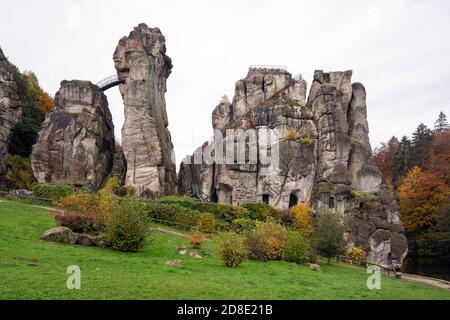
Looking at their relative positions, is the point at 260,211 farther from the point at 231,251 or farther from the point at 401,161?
the point at 401,161

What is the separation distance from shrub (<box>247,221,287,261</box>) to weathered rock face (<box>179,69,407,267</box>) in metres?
17.9

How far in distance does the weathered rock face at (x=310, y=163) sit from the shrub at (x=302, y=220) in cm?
300

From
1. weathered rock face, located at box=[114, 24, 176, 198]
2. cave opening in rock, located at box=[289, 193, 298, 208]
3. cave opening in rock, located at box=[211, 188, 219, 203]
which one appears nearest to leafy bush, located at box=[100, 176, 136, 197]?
weathered rock face, located at box=[114, 24, 176, 198]

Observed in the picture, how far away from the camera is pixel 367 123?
58969 millimetres

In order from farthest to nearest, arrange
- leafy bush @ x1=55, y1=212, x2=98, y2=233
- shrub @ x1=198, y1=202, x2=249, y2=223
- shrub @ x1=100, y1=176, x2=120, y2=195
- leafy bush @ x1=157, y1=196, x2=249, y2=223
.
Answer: shrub @ x1=100, y1=176, x2=120, y2=195
shrub @ x1=198, y1=202, x2=249, y2=223
leafy bush @ x1=157, y1=196, x2=249, y2=223
leafy bush @ x1=55, y1=212, x2=98, y2=233

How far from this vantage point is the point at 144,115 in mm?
52688

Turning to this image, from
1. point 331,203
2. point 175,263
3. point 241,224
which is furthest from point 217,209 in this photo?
point 175,263

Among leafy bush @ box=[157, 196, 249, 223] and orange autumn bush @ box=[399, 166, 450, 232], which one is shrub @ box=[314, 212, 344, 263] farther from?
orange autumn bush @ box=[399, 166, 450, 232]

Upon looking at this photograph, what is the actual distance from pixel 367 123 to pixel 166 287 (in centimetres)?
4873

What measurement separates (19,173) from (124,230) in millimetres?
29923

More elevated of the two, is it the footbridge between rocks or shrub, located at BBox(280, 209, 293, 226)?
the footbridge between rocks

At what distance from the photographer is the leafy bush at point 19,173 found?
48.6m

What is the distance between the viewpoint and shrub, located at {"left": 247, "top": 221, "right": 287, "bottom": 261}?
29.2 meters

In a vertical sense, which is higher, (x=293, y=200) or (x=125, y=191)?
(x=125, y=191)
